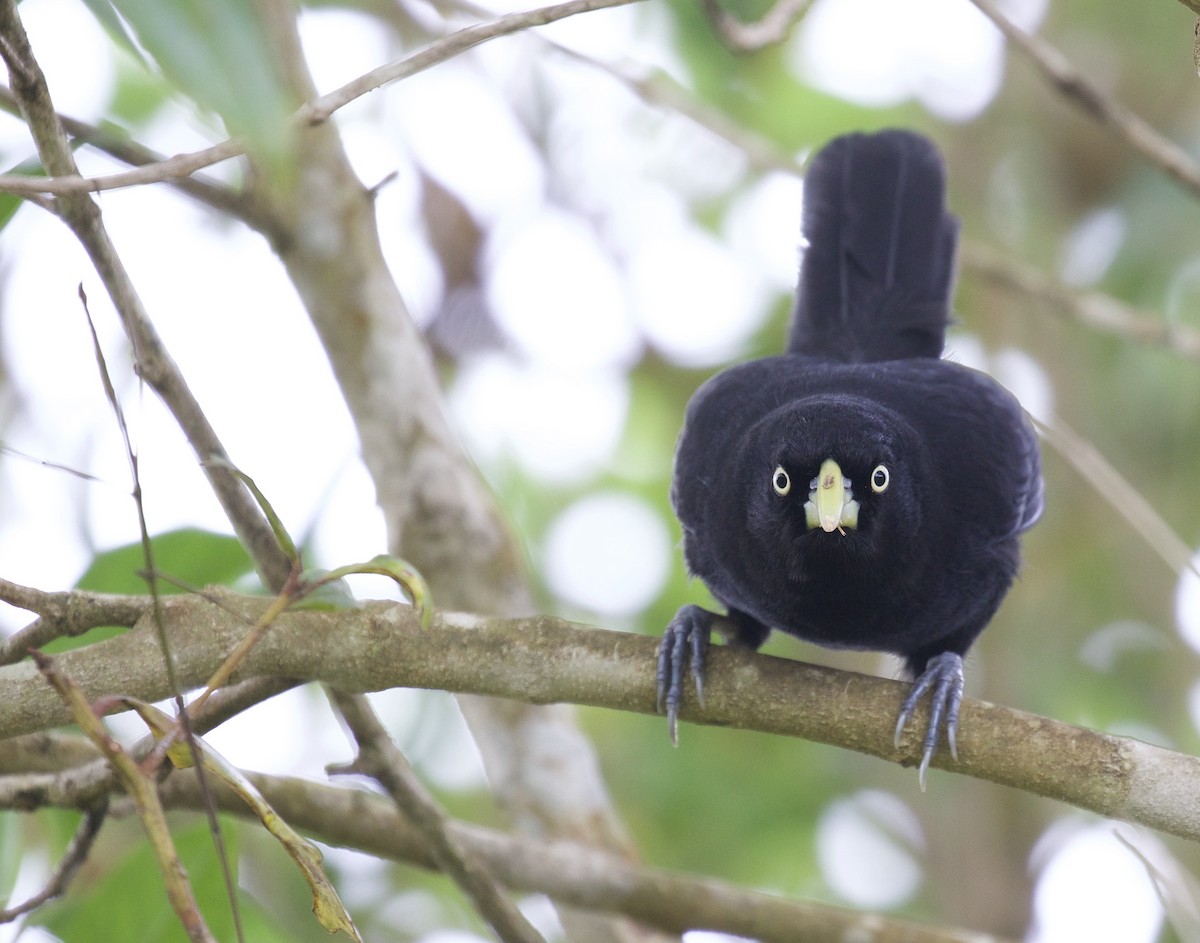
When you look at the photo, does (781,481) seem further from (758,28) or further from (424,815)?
(758,28)

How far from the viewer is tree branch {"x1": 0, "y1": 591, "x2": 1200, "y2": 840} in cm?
217

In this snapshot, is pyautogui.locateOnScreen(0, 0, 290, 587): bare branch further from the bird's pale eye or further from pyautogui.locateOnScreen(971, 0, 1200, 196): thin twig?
pyautogui.locateOnScreen(971, 0, 1200, 196): thin twig

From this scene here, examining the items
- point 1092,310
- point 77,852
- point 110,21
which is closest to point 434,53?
point 110,21

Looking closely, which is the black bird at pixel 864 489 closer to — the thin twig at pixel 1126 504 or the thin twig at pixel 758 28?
the thin twig at pixel 1126 504

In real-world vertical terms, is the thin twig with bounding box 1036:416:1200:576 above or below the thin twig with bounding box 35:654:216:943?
above

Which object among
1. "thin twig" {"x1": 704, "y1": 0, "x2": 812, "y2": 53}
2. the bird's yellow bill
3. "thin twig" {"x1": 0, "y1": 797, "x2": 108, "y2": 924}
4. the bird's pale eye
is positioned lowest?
"thin twig" {"x1": 0, "y1": 797, "x2": 108, "y2": 924}

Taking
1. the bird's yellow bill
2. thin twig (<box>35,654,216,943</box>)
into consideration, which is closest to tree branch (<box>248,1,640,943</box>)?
the bird's yellow bill

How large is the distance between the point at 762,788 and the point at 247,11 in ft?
15.0

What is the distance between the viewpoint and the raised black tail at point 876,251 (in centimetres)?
382

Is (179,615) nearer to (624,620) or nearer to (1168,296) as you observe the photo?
(624,620)

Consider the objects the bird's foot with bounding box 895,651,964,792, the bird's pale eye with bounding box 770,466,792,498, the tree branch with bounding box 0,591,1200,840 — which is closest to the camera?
the tree branch with bounding box 0,591,1200,840

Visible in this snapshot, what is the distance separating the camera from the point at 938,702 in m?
2.58

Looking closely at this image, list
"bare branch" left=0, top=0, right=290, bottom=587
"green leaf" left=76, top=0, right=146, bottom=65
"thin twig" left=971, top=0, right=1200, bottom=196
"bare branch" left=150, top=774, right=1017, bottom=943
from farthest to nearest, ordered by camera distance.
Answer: "thin twig" left=971, top=0, right=1200, bottom=196
"bare branch" left=150, top=774, right=1017, bottom=943
"bare branch" left=0, top=0, right=290, bottom=587
"green leaf" left=76, top=0, right=146, bottom=65

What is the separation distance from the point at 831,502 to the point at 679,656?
468 millimetres
